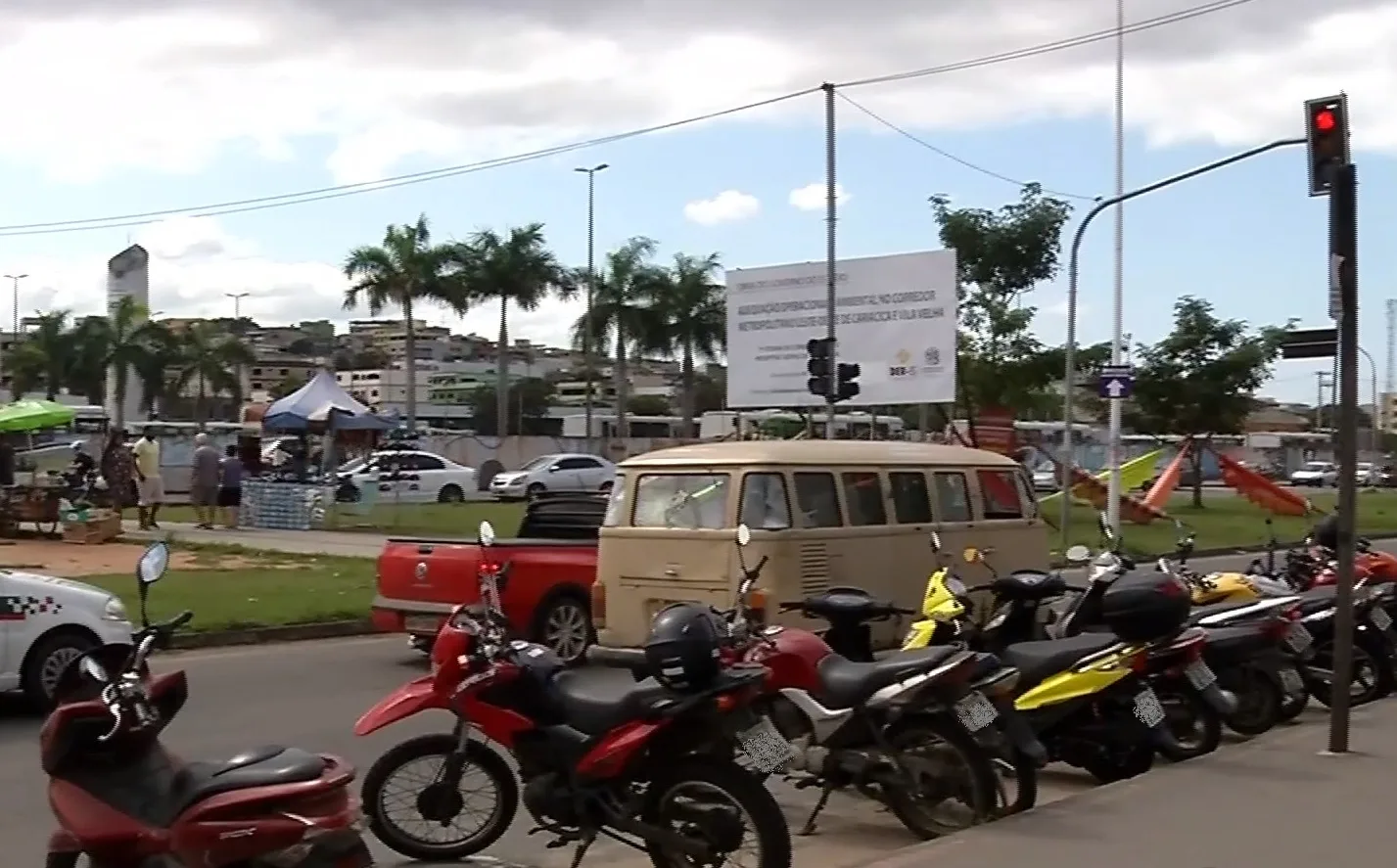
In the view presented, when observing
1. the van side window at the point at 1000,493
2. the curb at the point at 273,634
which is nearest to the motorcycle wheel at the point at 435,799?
the van side window at the point at 1000,493

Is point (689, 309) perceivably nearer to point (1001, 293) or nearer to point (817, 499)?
point (1001, 293)

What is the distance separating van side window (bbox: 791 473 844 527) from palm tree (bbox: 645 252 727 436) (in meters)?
47.9

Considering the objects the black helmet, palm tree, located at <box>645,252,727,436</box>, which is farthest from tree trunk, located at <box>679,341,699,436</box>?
the black helmet

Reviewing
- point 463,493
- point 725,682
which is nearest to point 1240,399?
point 463,493

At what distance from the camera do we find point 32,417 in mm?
30828

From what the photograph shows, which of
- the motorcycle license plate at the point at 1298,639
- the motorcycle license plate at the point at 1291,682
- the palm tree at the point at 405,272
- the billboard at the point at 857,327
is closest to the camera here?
the motorcycle license plate at the point at 1298,639

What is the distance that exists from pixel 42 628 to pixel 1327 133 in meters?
8.62

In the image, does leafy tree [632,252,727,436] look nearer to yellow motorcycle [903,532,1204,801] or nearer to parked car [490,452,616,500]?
parked car [490,452,616,500]

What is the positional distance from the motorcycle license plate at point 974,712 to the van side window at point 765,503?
3670 mm

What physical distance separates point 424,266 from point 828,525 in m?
49.5

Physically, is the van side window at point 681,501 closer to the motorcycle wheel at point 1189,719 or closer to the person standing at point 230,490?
the motorcycle wheel at point 1189,719

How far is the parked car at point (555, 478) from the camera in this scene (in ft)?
147

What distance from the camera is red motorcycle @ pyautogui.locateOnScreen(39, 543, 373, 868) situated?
5086 millimetres

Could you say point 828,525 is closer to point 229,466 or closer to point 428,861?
point 428,861
